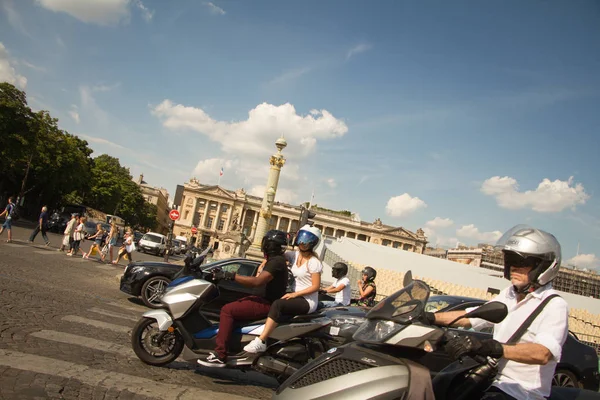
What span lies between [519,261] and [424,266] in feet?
134

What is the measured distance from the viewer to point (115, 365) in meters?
4.76

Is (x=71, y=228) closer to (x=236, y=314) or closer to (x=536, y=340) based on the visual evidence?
(x=236, y=314)

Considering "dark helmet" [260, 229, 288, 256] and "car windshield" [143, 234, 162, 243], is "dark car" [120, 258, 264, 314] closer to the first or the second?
"dark helmet" [260, 229, 288, 256]

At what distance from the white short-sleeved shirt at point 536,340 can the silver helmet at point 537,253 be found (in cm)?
7

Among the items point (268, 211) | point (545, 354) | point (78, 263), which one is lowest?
point (78, 263)

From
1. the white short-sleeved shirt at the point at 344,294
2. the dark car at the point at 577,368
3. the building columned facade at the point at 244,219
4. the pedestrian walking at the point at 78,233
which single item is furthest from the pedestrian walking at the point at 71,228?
the building columned facade at the point at 244,219

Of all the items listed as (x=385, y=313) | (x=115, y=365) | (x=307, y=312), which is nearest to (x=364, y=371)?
(x=385, y=313)

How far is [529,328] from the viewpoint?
250 centimetres

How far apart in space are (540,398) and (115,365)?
393cm

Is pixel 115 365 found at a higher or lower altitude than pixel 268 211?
lower

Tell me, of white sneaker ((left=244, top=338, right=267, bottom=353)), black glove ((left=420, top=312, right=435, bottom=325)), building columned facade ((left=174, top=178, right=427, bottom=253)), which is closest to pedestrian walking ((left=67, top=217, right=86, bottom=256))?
white sneaker ((left=244, top=338, right=267, bottom=353))

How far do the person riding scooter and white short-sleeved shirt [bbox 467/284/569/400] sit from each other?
8.29 ft

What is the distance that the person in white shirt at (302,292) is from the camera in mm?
4609

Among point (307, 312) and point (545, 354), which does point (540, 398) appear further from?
point (307, 312)
